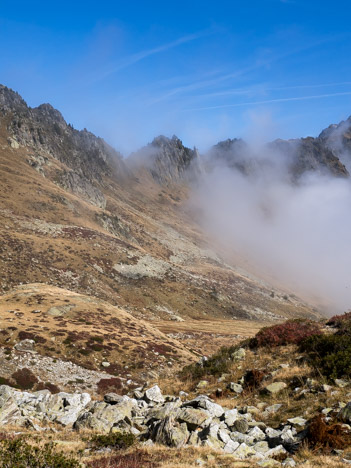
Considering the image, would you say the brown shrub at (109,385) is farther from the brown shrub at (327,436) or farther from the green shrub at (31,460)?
the brown shrub at (327,436)

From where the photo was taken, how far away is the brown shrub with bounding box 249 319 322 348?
22.3m

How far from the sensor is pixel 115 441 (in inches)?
471

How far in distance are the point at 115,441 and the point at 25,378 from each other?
2163cm

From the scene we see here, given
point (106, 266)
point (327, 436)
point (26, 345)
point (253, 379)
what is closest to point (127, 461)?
point (327, 436)

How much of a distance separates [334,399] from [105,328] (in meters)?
36.6

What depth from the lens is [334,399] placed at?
13195 mm

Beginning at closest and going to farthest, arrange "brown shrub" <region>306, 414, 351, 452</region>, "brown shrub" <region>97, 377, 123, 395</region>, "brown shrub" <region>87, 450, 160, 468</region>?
"brown shrub" <region>87, 450, 160, 468</region> → "brown shrub" <region>306, 414, 351, 452</region> → "brown shrub" <region>97, 377, 123, 395</region>

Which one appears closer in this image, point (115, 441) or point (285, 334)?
point (115, 441)

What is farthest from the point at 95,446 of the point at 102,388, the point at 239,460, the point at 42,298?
the point at 42,298

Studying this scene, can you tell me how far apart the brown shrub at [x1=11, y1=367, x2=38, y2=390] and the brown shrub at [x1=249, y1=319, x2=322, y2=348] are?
68.5 ft

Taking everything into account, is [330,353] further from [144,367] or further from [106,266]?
[106,266]

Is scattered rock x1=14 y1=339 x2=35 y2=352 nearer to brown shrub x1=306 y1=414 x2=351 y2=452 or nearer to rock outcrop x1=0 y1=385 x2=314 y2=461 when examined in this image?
rock outcrop x1=0 y1=385 x2=314 y2=461

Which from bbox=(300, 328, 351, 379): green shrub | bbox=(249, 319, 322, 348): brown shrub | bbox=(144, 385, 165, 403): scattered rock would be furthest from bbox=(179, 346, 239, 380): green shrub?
bbox=(300, 328, 351, 379): green shrub

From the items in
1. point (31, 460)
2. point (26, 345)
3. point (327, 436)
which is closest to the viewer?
point (31, 460)
